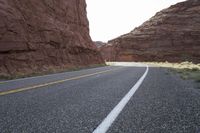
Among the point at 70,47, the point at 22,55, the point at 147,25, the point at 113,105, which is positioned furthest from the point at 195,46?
the point at 113,105

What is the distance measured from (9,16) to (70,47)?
37.8 ft

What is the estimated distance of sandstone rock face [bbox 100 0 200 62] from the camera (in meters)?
89.7

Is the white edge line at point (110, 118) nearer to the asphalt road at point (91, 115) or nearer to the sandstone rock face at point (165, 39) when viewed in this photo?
the asphalt road at point (91, 115)

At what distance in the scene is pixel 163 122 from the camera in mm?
4082

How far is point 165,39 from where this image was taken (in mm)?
94250

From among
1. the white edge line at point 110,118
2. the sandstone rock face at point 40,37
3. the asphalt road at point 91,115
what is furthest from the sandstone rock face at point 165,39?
the white edge line at point 110,118

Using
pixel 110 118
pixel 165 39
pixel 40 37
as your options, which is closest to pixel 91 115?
pixel 110 118

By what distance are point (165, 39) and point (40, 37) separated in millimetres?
72491

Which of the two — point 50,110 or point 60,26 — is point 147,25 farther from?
point 50,110

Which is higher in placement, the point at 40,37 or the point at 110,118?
the point at 40,37

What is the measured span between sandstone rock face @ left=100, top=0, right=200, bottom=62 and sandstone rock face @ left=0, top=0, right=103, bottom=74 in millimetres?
52802

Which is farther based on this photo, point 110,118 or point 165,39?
point 165,39

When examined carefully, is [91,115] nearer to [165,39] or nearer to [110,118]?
[110,118]

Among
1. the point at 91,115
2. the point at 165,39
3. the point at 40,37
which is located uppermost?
the point at 40,37
